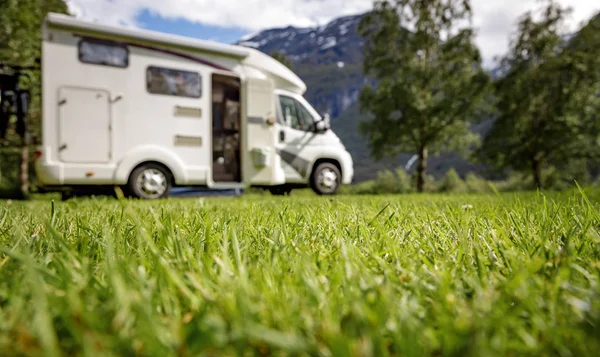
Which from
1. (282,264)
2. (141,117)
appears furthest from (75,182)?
(282,264)

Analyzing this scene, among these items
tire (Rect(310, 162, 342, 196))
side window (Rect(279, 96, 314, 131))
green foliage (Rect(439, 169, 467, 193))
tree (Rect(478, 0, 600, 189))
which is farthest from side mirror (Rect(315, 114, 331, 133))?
green foliage (Rect(439, 169, 467, 193))

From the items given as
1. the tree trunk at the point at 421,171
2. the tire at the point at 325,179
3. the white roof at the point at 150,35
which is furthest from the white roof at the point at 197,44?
the tree trunk at the point at 421,171

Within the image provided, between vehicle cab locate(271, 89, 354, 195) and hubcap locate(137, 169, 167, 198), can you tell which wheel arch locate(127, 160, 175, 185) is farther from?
vehicle cab locate(271, 89, 354, 195)

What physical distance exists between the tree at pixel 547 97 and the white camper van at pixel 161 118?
18.9 metres

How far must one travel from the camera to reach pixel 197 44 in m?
7.90

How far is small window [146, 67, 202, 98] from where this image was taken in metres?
7.54

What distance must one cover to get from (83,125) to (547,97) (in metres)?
25.4

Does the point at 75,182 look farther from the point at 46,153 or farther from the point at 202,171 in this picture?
the point at 202,171

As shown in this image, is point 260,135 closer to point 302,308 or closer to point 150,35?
point 150,35

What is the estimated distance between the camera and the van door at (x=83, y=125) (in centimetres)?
676

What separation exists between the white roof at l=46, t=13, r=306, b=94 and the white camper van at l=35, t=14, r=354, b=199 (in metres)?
0.02

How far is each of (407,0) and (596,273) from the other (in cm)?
2561

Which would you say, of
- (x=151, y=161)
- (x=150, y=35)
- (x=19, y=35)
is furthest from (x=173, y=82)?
(x=19, y=35)

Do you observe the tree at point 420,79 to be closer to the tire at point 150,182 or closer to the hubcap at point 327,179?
the hubcap at point 327,179
